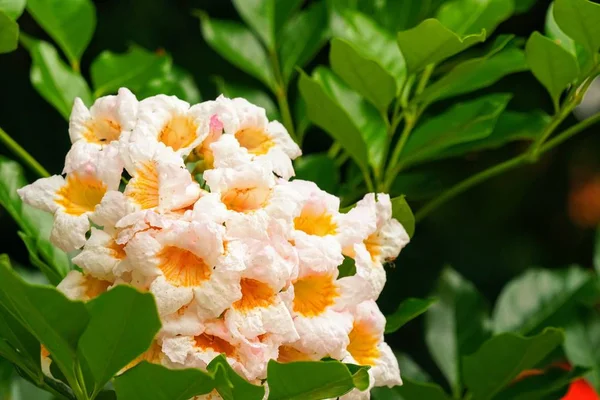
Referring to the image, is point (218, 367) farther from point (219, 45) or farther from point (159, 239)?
point (219, 45)

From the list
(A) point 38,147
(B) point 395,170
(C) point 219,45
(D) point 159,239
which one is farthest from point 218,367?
(A) point 38,147

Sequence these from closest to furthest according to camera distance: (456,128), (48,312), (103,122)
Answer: (48,312) → (103,122) → (456,128)

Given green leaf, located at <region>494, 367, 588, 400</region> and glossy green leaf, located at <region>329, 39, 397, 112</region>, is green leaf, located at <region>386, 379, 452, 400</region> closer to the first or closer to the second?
green leaf, located at <region>494, 367, 588, 400</region>

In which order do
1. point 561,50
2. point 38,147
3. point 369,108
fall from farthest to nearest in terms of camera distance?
point 38,147 < point 369,108 < point 561,50

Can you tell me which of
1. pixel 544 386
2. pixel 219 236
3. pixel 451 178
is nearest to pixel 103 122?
pixel 219 236

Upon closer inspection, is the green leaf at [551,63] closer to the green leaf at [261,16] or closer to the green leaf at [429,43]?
the green leaf at [429,43]

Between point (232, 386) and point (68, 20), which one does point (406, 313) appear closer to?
point (232, 386)
